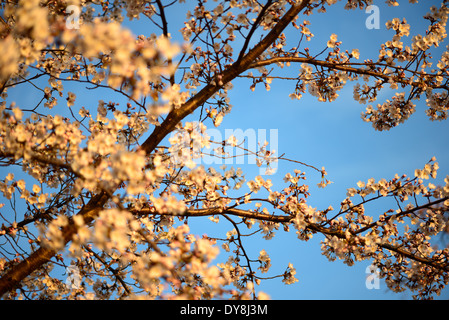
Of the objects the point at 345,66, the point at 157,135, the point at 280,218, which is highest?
the point at 345,66

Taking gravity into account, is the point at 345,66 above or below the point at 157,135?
above

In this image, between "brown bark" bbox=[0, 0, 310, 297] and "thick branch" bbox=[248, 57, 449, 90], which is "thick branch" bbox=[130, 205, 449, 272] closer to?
"brown bark" bbox=[0, 0, 310, 297]

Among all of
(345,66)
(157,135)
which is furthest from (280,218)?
(345,66)

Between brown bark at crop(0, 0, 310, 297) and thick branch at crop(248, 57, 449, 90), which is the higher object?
thick branch at crop(248, 57, 449, 90)

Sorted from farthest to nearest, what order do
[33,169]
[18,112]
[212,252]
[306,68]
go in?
[306,68] → [33,169] → [18,112] → [212,252]

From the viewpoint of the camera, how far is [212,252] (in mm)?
2578

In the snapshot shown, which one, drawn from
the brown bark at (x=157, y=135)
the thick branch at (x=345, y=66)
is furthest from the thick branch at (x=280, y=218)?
the thick branch at (x=345, y=66)

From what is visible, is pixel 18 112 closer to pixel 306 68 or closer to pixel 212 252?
pixel 212 252

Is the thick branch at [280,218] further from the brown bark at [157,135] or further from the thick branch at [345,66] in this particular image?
the thick branch at [345,66]

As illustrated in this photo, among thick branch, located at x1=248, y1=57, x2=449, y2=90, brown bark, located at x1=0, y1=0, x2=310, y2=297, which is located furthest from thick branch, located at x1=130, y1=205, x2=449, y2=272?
thick branch, located at x1=248, y1=57, x2=449, y2=90

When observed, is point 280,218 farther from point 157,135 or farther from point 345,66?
point 345,66

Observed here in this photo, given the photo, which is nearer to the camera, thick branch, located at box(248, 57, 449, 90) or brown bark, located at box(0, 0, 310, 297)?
brown bark, located at box(0, 0, 310, 297)
